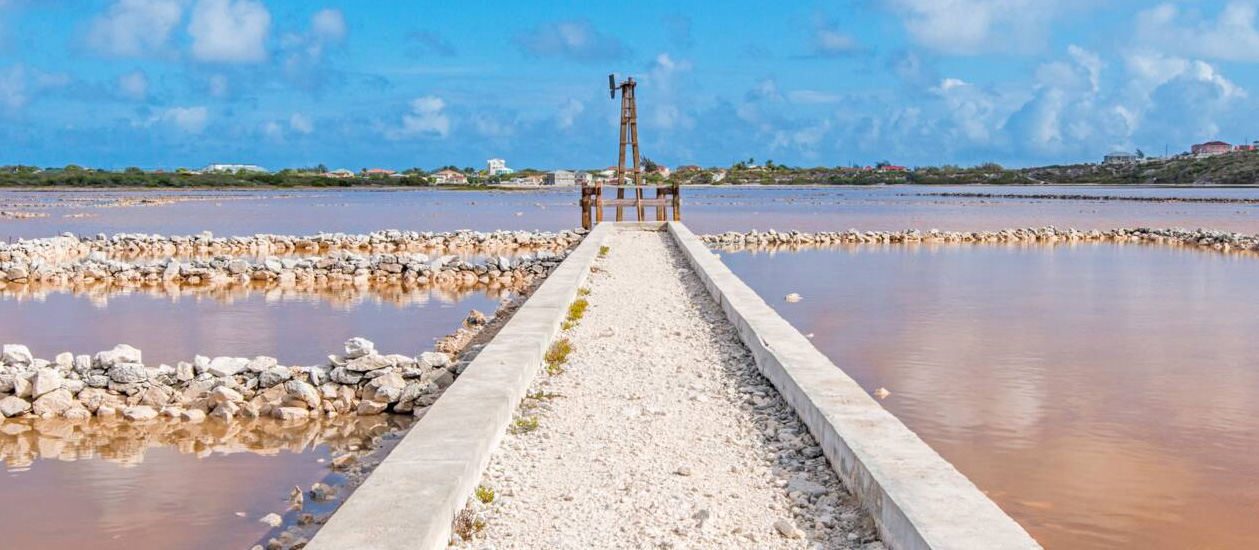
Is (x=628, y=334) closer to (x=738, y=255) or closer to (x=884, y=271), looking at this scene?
(x=884, y=271)

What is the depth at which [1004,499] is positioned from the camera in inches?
258

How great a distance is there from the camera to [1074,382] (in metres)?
10.0

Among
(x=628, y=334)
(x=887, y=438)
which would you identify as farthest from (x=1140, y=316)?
(x=887, y=438)

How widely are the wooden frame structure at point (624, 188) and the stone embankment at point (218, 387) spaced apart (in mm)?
20510

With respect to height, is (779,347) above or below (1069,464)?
above

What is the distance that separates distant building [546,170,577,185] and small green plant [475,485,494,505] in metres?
165

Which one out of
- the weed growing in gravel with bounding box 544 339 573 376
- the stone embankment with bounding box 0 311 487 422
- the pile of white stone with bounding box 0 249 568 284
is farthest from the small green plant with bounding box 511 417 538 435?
the pile of white stone with bounding box 0 249 568 284

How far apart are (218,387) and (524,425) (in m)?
3.46

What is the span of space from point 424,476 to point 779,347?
4.01 m

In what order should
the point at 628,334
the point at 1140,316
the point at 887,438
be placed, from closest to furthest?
the point at 887,438
the point at 628,334
the point at 1140,316

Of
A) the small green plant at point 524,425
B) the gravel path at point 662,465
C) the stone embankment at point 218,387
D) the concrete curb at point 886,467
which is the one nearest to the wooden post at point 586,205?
the gravel path at point 662,465

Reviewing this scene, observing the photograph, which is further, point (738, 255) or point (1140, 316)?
point (738, 255)

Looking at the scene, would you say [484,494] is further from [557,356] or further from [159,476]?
[557,356]

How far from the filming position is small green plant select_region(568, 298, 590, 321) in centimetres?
1155
